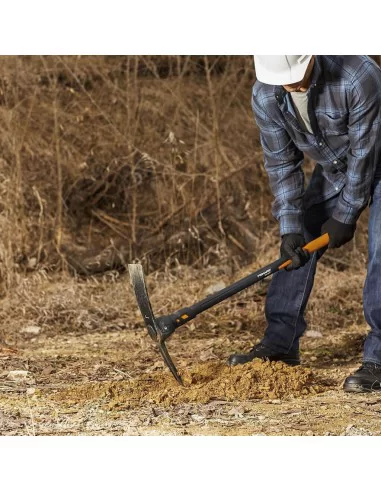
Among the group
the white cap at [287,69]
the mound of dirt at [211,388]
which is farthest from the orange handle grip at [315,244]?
the white cap at [287,69]

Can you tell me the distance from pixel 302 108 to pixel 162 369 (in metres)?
1.55

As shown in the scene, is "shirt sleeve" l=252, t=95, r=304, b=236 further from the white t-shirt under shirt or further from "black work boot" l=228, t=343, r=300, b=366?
"black work boot" l=228, t=343, r=300, b=366

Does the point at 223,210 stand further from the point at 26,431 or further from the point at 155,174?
the point at 26,431

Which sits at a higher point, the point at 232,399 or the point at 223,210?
the point at 223,210

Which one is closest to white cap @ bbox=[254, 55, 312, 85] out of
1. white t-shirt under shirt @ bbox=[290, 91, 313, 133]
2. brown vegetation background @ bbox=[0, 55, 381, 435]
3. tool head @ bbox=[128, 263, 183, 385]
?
white t-shirt under shirt @ bbox=[290, 91, 313, 133]

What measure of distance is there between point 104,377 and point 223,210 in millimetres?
2600

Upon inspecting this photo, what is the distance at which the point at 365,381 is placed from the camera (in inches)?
162

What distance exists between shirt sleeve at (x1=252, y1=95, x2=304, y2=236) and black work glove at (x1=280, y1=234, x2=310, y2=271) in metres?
0.05

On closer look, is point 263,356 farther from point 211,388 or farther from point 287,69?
point 287,69

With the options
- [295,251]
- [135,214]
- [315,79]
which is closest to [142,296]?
[295,251]

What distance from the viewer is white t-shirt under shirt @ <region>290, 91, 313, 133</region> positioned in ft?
13.3

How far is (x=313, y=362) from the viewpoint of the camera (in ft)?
15.9

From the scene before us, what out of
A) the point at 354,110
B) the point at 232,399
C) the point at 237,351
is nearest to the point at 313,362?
the point at 237,351

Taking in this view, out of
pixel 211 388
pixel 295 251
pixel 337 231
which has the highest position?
pixel 337 231
